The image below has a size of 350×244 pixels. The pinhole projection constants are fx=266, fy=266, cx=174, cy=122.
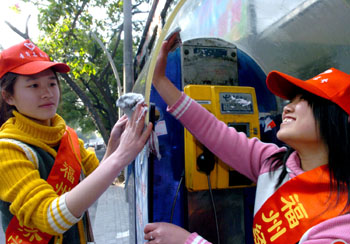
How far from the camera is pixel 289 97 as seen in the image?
4.30 ft

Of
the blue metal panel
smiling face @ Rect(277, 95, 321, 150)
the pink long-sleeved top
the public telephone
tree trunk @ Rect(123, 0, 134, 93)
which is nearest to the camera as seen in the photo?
smiling face @ Rect(277, 95, 321, 150)

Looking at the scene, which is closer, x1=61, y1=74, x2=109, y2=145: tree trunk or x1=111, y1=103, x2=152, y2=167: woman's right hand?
x1=111, y1=103, x2=152, y2=167: woman's right hand

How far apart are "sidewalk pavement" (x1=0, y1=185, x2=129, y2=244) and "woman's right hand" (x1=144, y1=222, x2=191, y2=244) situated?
10.3 ft

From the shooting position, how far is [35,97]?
3.92ft

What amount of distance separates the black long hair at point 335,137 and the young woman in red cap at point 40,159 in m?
0.71

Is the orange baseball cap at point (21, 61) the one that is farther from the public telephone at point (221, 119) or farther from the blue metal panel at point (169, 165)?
the public telephone at point (221, 119)

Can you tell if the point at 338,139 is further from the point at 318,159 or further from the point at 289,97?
the point at 289,97

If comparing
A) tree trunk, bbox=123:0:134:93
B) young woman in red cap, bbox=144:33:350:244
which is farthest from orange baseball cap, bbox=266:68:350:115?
tree trunk, bbox=123:0:134:93

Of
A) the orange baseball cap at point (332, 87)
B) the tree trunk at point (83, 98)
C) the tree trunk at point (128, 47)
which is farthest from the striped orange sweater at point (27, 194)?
the tree trunk at point (83, 98)

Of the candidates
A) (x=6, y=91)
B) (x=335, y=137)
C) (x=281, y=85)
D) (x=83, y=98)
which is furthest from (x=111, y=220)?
(x=335, y=137)

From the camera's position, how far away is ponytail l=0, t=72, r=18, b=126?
46.3 inches

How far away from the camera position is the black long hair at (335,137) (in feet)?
3.30

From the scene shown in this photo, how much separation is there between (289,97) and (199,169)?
65 cm

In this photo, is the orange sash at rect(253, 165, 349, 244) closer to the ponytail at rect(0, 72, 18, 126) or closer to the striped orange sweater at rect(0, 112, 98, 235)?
the striped orange sweater at rect(0, 112, 98, 235)
